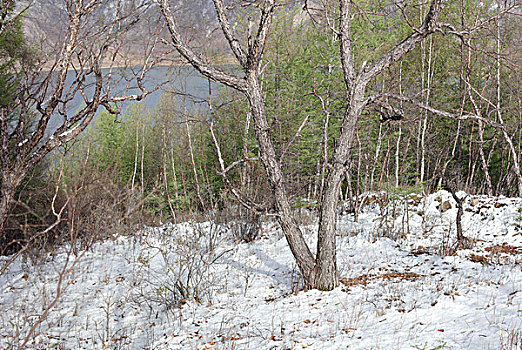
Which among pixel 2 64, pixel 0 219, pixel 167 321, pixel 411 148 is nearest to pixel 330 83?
pixel 411 148

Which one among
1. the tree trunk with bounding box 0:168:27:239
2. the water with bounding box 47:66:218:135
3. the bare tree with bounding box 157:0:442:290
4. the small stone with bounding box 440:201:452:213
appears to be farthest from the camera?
the small stone with bounding box 440:201:452:213

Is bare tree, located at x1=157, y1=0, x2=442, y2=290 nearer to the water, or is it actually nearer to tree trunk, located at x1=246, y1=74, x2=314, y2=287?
tree trunk, located at x1=246, y1=74, x2=314, y2=287

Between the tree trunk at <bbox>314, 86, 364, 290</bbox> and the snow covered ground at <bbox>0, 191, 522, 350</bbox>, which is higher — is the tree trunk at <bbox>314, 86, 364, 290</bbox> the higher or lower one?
the higher one

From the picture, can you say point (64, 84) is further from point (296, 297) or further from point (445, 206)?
point (445, 206)

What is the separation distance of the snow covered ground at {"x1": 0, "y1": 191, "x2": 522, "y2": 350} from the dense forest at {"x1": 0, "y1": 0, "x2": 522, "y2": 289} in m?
0.63

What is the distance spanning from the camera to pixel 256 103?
169 inches

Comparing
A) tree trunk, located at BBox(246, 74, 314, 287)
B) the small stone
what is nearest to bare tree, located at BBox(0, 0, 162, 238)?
tree trunk, located at BBox(246, 74, 314, 287)

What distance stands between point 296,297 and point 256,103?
2.15 meters

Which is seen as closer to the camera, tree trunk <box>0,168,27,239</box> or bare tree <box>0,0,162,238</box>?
tree trunk <box>0,168,27,239</box>

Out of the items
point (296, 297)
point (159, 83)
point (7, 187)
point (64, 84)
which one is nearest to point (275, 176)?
point (296, 297)

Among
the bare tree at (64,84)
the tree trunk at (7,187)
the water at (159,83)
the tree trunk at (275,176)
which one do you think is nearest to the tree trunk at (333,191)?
the tree trunk at (275,176)

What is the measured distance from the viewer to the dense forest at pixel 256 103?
11.2 feet

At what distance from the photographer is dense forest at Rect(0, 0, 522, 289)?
11.2 ft

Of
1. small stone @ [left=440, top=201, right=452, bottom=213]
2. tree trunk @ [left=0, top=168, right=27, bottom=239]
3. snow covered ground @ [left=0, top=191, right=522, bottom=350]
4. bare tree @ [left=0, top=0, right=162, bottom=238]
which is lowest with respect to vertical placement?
snow covered ground @ [left=0, top=191, right=522, bottom=350]
